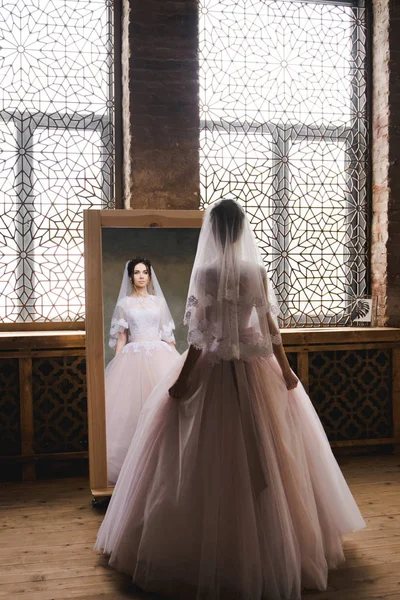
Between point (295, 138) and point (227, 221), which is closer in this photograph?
point (227, 221)

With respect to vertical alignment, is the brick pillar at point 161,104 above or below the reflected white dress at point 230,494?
above

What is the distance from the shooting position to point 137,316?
12.3 feet

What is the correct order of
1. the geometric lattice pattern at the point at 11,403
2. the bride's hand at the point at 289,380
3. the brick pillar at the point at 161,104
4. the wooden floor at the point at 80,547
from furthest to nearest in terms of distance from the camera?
the brick pillar at the point at 161,104
the geometric lattice pattern at the point at 11,403
the bride's hand at the point at 289,380
the wooden floor at the point at 80,547

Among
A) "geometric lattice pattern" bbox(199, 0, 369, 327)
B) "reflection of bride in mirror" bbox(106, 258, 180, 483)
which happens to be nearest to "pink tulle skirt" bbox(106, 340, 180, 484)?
"reflection of bride in mirror" bbox(106, 258, 180, 483)

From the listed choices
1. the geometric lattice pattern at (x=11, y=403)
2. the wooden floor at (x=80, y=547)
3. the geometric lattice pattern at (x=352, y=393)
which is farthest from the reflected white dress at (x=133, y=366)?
the geometric lattice pattern at (x=352, y=393)

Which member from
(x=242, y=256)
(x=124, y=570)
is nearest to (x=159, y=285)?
(x=242, y=256)

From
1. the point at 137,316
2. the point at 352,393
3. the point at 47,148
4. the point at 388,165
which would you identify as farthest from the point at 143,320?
the point at 388,165

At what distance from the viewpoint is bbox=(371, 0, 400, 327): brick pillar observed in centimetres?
473

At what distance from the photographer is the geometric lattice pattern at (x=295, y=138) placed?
15.5ft

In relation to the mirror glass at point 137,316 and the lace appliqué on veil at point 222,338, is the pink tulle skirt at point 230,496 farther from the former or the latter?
the mirror glass at point 137,316

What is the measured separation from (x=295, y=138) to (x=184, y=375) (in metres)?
2.77

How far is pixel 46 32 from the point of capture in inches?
176

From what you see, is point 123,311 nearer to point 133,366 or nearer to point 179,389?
point 133,366

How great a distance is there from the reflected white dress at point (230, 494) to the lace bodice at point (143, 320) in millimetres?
840
